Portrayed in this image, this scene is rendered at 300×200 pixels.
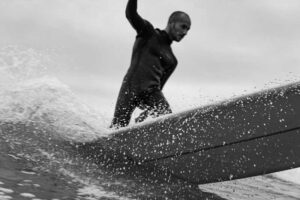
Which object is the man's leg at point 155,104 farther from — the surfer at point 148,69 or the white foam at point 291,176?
the white foam at point 291,176

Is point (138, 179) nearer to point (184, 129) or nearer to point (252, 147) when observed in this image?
point (184, 129)

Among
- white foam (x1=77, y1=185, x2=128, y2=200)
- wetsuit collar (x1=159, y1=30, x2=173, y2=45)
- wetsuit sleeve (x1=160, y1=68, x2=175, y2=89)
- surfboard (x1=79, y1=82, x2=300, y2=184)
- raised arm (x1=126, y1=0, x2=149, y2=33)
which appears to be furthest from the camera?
wetsuit sleeve (x1=160, y1=68, x2=175, y2=89)

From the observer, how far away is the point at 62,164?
4.36 meters

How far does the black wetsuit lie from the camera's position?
5105 millimetres

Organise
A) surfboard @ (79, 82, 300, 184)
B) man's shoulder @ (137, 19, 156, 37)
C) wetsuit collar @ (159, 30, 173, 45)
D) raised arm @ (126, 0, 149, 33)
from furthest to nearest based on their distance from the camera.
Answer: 1. wetsuit collar @ (159, 30, 173, 45)
2. man's shoulder @ (137, 19, 156, 37)
3. raised arm @ (126, 0, 149, 33)
4. surfboard @ (79, 82, 300, 184)

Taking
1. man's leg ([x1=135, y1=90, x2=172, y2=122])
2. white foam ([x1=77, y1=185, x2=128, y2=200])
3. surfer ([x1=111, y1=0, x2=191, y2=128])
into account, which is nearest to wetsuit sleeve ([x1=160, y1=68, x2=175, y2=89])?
surfer ([x1=111, y1=0, x2=191, y2=128])

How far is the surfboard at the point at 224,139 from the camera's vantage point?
394 cm

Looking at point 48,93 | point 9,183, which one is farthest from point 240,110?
point 48,93

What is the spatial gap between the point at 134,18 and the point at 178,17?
508mm

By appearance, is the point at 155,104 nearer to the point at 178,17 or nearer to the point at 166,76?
the point at 166,76

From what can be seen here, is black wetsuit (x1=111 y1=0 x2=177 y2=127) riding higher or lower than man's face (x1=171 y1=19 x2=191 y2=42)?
lower

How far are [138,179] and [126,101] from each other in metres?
1.03

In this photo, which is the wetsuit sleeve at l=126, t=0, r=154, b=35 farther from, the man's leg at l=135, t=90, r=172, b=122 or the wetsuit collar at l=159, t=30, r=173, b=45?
the man's leg at l=135, t=90, r=172, b=122

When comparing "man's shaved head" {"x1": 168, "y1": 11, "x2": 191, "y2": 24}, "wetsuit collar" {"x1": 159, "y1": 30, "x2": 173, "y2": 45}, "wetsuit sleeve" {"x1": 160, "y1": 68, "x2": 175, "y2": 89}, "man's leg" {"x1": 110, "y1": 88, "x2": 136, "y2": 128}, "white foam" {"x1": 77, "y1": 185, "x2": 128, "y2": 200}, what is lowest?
"white foam" {"x1": 77, "y1": 185, "x2": 128, "y2": 200}
